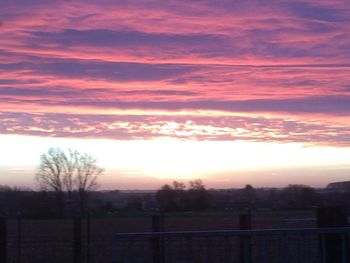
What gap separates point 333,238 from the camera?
11.3m

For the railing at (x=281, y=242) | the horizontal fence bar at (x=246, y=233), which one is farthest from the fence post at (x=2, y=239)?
the horizontal fence bar at (x=246, y=233)

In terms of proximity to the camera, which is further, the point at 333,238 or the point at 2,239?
the point at 2,239

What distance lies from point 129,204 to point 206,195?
6710 millimetres

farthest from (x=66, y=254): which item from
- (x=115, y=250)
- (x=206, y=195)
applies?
(x=206, y=195)

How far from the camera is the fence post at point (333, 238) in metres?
11.2

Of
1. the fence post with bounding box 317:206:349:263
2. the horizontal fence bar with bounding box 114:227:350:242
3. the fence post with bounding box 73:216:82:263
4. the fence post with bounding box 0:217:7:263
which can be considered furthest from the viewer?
the fence post with bounding box 73:216:82:263

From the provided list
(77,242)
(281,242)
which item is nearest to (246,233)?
(281,242)

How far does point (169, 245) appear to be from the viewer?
1203cm

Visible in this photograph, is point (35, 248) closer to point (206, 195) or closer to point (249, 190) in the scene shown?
point (206, 195)

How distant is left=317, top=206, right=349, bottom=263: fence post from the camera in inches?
442

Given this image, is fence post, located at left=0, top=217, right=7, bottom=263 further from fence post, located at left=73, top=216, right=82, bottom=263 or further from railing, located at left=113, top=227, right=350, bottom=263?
railing, located at left=113, top=227, right=350, bottom=263

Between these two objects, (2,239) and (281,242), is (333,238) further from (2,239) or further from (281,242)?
(2,239)

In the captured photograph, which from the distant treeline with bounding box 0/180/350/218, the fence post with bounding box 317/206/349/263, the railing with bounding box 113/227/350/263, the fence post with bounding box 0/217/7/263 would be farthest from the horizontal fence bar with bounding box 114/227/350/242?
the distant treeline with bounding box 0/180/350/218

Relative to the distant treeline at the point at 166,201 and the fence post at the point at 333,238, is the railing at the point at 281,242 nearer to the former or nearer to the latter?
the fence post at the point at 333,238
